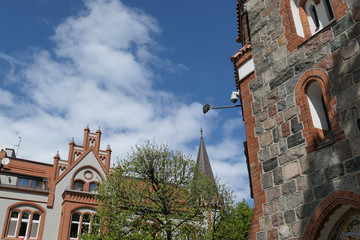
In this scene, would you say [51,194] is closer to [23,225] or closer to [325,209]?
[23,225]

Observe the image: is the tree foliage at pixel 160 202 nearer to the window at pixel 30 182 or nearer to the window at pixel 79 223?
the window at pixel 79 223

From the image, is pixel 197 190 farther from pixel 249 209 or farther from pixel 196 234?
pixel 249 209

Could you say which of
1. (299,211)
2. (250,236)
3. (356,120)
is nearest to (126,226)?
(250,236)

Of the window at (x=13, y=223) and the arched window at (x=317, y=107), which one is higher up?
the window at (x=13, y=223)

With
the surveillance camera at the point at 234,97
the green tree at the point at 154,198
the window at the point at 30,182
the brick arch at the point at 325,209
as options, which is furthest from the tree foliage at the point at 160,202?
the brick arch at the point at 325,209

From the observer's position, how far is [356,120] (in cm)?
521

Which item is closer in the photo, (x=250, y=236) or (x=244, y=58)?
(x=250, y=236)

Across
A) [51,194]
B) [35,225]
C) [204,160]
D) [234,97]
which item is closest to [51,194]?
[51,194]

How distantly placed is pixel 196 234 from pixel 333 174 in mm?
16412

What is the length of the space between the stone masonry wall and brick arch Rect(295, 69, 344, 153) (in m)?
0.04

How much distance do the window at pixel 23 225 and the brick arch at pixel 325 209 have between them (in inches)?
896

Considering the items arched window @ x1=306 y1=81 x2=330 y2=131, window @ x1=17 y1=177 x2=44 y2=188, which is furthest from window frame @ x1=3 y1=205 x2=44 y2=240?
arched window @ x1=306 y1=81 x2=330 y2=131

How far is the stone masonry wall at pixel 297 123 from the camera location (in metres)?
5.34

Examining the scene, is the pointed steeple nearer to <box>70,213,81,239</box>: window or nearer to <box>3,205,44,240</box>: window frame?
<box>70,213,81,239</box>: window
